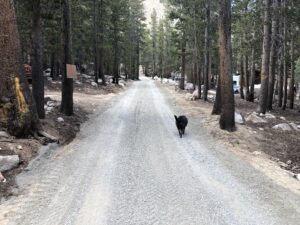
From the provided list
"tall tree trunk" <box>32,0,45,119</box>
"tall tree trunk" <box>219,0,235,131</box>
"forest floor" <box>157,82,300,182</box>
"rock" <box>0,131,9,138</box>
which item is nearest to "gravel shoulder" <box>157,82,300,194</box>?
"forest floor" <box>157,82,300,182</box>

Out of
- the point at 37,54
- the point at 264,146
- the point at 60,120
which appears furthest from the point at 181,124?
the point at 37,54

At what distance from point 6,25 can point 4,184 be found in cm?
471

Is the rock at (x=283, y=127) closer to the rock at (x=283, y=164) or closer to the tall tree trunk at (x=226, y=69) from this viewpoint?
the tall tree trunk at (x=226, y=69)

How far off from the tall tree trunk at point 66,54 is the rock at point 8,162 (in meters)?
7.85

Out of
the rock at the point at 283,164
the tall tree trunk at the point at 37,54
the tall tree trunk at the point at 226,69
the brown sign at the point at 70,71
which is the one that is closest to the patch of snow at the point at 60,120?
the tall tree trunk at the point at 37,54

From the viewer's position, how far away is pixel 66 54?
55.3 feet

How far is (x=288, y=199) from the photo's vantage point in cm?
759

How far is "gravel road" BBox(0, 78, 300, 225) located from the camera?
256 inches

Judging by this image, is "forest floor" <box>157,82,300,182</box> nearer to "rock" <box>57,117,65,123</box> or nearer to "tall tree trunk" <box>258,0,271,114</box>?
"tall tree trunk" <box>258,0,271,114</box>

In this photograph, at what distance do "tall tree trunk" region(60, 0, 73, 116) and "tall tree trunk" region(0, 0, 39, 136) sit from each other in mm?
5347

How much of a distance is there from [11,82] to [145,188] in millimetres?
5100

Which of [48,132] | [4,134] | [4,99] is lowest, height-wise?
[48,132]

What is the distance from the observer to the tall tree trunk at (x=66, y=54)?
54.2ft

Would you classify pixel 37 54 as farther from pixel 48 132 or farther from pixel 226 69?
pixel 226 69
